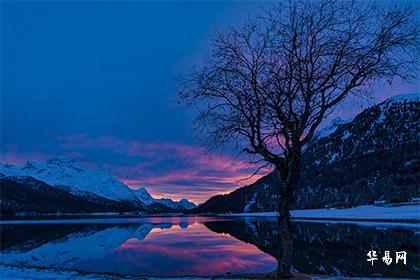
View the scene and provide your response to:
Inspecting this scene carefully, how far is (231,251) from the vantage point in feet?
120

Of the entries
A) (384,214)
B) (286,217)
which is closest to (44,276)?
(286,217)

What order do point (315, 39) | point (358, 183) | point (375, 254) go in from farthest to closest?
1. point (358, 183)
2. point (375, 254)
3. point (315, 39)

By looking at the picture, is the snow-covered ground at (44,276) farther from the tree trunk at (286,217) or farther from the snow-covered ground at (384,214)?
the snow-covered ground at (384,214)

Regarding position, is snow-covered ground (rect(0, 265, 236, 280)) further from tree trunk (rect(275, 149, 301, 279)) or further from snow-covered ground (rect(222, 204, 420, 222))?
snow-covered ground (rect(222, 204, 420, 222))

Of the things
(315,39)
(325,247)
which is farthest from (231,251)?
(315,39)

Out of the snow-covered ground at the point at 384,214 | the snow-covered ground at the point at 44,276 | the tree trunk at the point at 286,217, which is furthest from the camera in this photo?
the snow-covered ground at the point at 384,214

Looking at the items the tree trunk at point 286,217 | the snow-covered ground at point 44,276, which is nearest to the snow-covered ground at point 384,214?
the tree trunk at point 286,217

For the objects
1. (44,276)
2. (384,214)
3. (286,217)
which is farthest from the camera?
(384,214)

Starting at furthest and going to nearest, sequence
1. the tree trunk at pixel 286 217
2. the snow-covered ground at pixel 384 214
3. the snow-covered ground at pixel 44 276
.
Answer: the snow-covered ground at pixel 384 214
the snow-covered ground at pixel 44 276
the tree trunk at pixel 286 217

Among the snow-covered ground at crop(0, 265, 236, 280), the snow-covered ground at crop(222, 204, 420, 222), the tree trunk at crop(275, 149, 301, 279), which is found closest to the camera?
the tree trunk at crop(275, 149, 301, 279)

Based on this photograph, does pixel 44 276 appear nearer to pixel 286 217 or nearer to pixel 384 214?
pixel 286 217

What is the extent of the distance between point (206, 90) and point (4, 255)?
2570 cm

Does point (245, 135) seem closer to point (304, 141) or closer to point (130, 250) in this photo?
point (304, 141)

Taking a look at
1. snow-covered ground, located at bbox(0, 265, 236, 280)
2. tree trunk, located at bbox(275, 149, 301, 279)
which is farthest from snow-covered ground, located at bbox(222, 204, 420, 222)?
snow-covered ground, located at bbox(0, 265, 236, 280)
